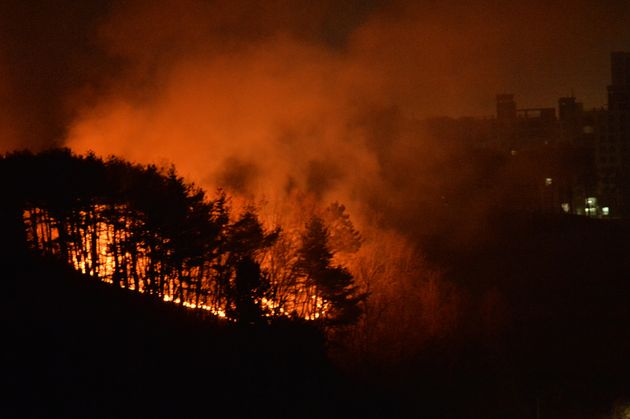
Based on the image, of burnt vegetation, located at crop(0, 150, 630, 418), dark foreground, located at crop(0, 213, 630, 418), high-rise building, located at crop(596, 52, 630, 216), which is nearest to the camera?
dark foreground, located at crop(0, 213, 630, 418)

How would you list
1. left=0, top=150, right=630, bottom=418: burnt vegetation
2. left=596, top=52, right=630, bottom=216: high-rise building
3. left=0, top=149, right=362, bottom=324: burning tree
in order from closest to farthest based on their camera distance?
left=0, top=150, right=630, bottom=418: burnt vegetation
left=0, top=149, right=362, bottom=324: burning tree
left=596, top=52, right=630, bottom=216: high-rise building

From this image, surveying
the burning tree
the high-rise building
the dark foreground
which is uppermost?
the high-rise building

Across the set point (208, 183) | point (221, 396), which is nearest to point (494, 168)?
point (208, 183)

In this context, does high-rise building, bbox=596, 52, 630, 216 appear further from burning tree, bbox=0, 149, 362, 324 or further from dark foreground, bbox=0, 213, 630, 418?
burning tree, bbox=0, 149, 362, 324

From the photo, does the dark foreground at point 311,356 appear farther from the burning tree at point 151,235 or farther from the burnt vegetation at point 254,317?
the burning tree at point 151,235

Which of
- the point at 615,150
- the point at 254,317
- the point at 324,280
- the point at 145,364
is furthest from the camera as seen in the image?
the point at 615,150

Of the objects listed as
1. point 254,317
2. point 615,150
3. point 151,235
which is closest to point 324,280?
point 151,235

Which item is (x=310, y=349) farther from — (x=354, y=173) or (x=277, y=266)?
(x=354, y=173)

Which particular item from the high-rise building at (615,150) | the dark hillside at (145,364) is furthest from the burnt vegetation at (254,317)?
the high-rise building at (615,150)

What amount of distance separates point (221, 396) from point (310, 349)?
11.5ft

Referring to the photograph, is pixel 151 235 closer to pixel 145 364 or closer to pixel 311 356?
pixel 311 356

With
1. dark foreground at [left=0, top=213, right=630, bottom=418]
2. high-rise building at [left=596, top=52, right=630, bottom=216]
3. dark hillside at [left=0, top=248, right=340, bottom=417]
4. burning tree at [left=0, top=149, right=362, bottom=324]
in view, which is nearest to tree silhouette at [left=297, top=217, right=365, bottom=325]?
burning tree at [left=0, top=149, right=362, bottom=324]

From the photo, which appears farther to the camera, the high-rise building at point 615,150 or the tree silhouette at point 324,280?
the high-rise building at point 615,150

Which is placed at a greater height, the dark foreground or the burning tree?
the burning tree
